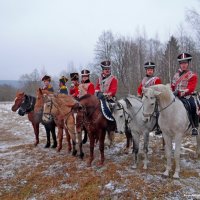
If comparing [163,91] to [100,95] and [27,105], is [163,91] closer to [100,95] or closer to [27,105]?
[100,95]

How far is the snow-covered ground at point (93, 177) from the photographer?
5336 mm

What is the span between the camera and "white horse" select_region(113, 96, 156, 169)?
6672 mm

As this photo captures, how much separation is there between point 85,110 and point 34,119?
134 inches

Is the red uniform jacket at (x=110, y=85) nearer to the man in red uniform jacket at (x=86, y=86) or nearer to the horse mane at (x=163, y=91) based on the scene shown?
the man in red uniform jacket at (x=86, y=86)

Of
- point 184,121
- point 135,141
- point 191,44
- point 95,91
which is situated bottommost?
point 135,141

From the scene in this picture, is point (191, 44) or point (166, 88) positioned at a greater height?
point (191, 44)

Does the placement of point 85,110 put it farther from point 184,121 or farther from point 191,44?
point 191,44

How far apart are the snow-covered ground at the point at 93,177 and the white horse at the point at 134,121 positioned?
623mm

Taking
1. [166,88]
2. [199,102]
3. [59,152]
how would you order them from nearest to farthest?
[166,88], [199,102], [59,152]

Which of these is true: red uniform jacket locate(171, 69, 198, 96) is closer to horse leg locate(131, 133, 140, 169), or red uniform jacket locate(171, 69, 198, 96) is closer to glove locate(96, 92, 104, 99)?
horse leg locate(131, 133, 140, 169)

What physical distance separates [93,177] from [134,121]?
1.76 m

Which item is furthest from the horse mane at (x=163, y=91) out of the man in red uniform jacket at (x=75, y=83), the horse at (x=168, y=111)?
the man in red uniform jacket at (x=75, y=83)

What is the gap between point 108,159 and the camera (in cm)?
755

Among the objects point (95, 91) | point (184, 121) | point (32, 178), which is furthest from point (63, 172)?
point (184, 121)
